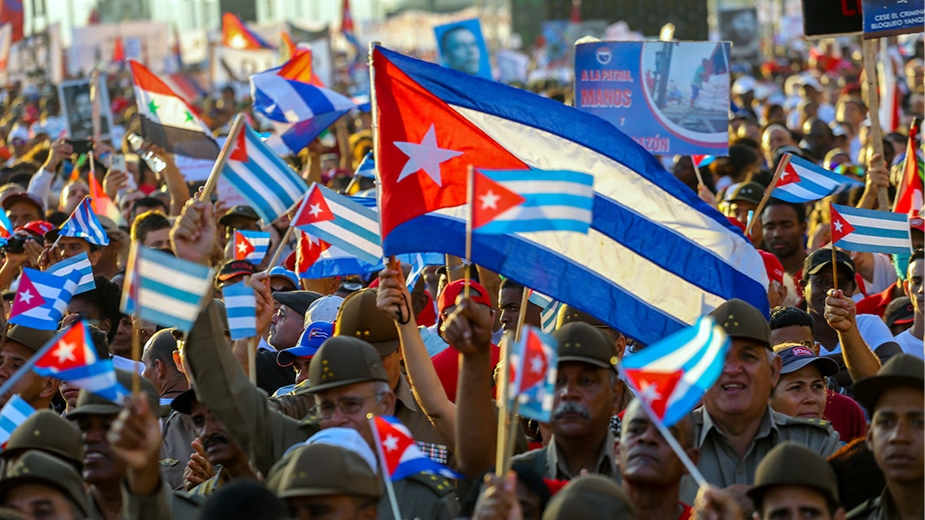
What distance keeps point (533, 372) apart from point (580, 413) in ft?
4.01

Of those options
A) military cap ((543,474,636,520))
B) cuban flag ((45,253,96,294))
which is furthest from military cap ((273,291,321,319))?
military cap ((543,474,636,520))

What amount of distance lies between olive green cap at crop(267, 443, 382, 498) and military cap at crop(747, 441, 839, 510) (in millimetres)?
1232

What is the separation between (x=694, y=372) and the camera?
4.91 meters

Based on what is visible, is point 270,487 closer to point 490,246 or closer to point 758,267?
point 490,246

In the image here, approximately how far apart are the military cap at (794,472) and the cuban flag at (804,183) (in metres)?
4.75

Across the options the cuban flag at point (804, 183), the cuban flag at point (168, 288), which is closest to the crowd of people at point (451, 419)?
the cuban flag at point (168, 288)

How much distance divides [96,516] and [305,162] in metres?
10.8

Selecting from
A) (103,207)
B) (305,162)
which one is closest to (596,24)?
(305,162)

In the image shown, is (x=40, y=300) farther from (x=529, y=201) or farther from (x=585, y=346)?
(x=529, y=201)

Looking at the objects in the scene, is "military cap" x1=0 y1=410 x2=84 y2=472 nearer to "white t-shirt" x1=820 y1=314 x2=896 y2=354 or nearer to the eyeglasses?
the eyeglasses

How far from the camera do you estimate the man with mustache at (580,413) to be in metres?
6.00

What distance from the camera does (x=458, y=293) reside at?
312 inches

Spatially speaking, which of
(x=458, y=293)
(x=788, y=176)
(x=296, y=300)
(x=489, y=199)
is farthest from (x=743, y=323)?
(x=788, y=176)

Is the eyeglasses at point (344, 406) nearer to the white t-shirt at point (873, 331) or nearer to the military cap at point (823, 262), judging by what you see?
the white t-shirt at point (873, 331)
